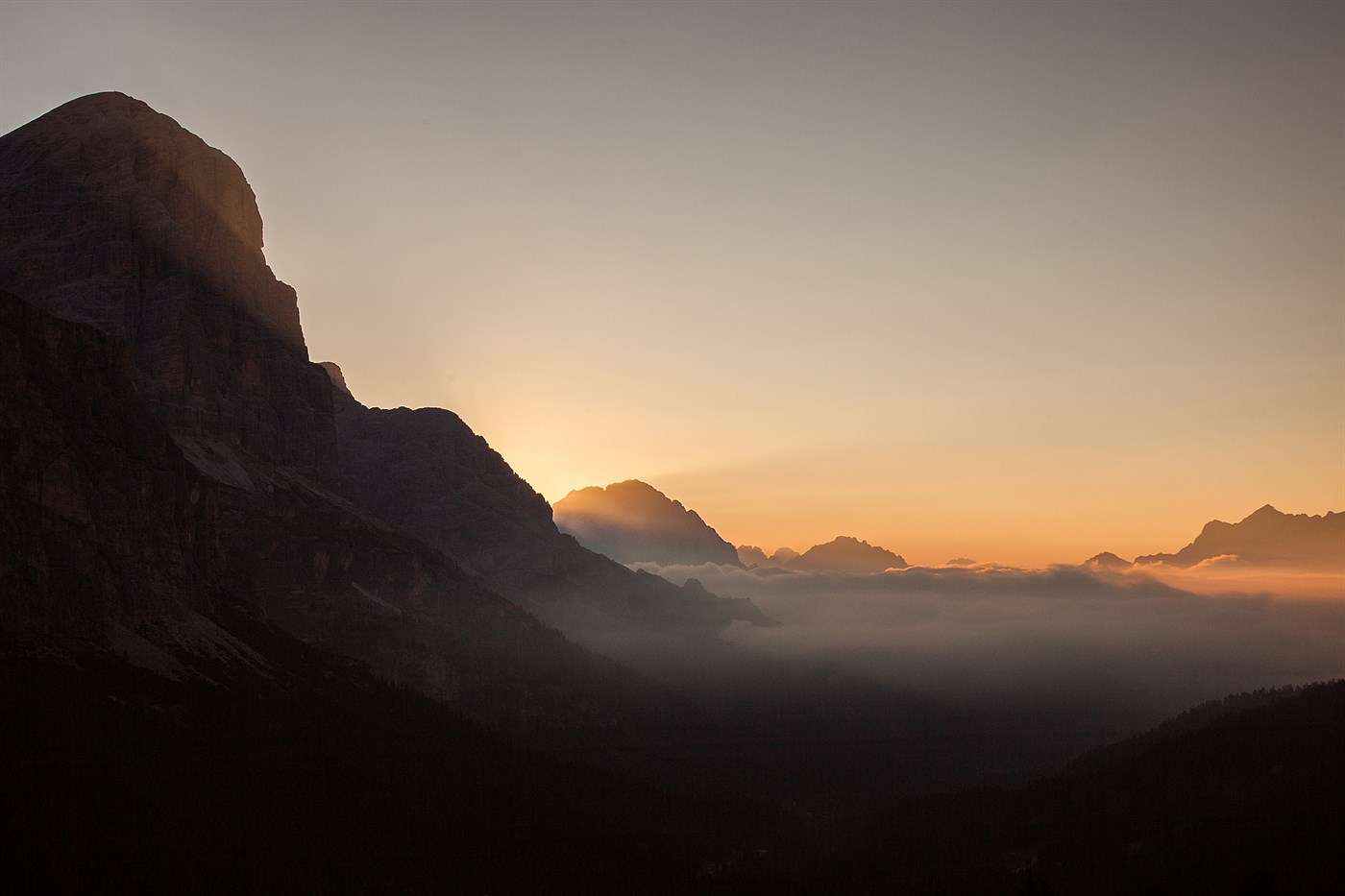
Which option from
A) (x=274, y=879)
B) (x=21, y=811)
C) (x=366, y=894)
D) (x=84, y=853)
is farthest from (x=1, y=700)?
(x=366, y=894)

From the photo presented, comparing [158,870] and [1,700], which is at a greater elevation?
[1,700]

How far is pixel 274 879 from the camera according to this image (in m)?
193

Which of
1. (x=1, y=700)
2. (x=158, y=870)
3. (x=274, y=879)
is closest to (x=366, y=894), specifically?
(x=274, y=879)

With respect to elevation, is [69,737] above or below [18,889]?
above

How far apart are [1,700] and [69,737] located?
13.4m

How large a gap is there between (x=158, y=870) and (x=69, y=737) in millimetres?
35653

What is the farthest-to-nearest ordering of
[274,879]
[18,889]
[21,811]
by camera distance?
[274,879]
[21,811]
[18,889]

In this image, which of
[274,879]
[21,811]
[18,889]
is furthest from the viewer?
[274,879]

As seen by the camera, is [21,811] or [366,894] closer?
[21,811]

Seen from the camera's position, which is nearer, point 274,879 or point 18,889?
point 18,889

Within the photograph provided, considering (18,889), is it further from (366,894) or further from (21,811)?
(366,894)

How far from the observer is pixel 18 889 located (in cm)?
16525

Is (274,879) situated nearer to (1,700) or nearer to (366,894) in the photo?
(366,894)

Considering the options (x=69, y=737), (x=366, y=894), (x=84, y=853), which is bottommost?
(x=366, y=894)
